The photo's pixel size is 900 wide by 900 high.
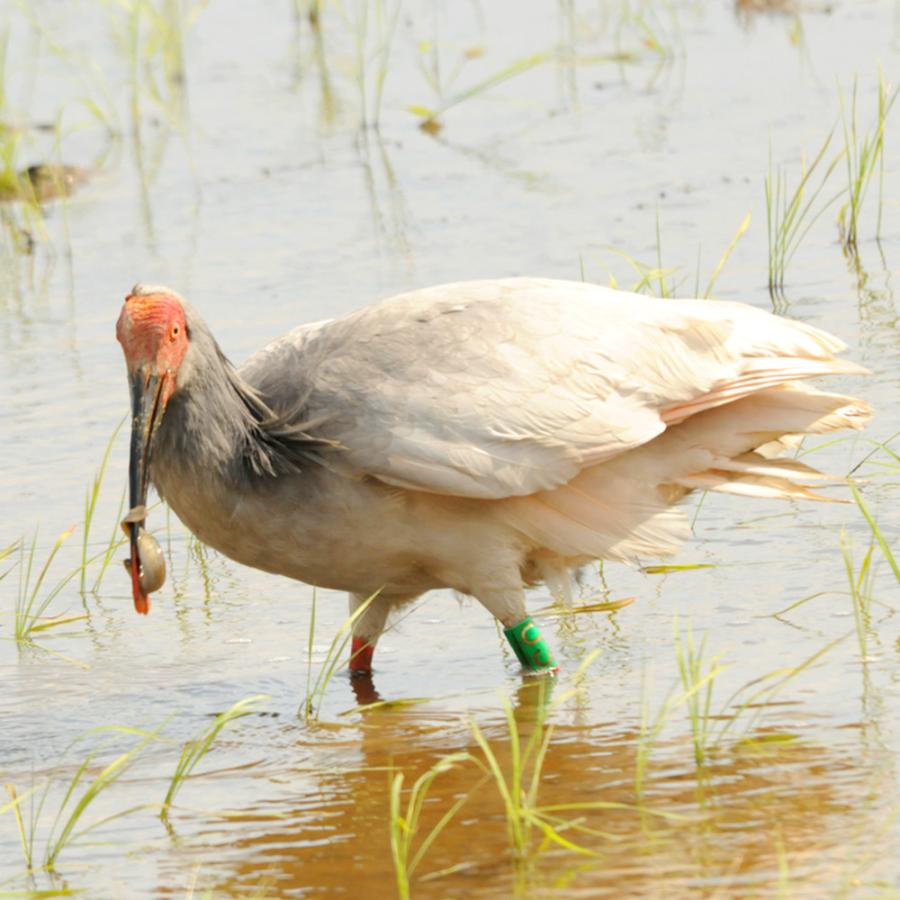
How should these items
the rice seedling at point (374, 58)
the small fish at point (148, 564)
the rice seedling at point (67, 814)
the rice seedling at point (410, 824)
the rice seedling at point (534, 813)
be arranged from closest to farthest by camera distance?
the rice seedling at point (410, 824)
the rice seedling at point (534, 813)
the rice seedling at point (67, 814)
the small fish at point (148, 564)
the rice seedling at point (374, 58)

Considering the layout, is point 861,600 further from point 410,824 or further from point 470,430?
point 410,824

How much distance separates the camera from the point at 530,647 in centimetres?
595

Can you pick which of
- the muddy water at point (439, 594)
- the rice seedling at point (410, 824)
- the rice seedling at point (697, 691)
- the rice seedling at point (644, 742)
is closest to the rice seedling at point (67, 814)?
the muddy water at point (439, 594)

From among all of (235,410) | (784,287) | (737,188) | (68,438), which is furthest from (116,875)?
(737,188)

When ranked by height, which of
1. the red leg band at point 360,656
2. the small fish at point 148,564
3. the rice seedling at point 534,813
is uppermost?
the small fish at point 148,564

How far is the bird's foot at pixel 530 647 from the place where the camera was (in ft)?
19.4

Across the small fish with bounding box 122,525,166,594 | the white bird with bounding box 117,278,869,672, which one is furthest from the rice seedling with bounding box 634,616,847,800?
the small fish with bounding box 122,525,166,594

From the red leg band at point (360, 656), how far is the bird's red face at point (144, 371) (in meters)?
0.91

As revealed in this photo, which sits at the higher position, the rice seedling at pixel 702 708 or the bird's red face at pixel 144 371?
the bird's red face at pixel 144 371

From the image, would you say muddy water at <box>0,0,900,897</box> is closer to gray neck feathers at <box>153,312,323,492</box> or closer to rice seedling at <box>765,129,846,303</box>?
rice seedling at <box>765,129,846,303</box>

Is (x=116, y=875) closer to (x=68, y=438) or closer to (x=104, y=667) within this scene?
(x=104, y=667)

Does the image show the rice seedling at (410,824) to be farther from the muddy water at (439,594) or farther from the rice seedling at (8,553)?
the rice seedling at (8,553)

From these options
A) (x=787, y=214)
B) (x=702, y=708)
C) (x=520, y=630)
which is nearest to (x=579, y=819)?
(x=702, y=708)

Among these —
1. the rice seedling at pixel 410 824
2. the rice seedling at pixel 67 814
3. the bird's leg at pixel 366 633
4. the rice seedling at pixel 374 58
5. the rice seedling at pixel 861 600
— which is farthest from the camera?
the rice seedling at pixel 374 58
